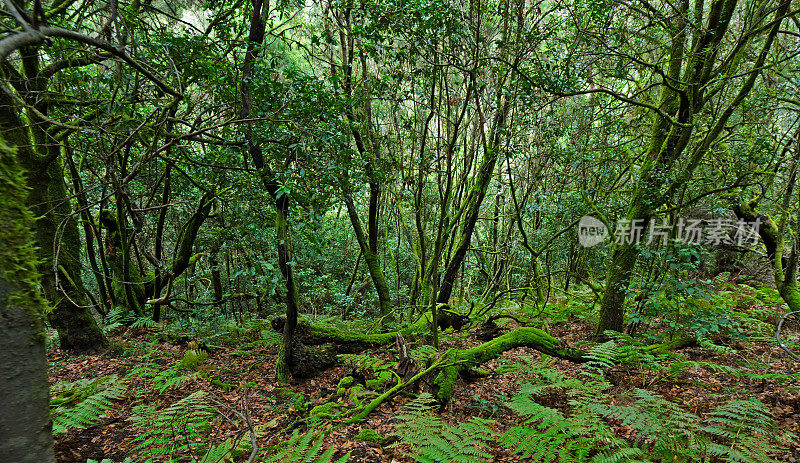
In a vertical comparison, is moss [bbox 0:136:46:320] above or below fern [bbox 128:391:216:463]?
above

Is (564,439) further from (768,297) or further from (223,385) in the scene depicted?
(768,297)

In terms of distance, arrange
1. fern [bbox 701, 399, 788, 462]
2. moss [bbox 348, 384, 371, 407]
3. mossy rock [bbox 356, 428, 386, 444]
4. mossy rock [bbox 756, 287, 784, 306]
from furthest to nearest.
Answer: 1. mossy rock [bbox 756, 287, 784, 306]
2. moss [bbox 348, 384, 371, 407]
3. mossy rock [bbox 356, 428, 386, 444]
4. fern [bbox 701, 399, 788, 462]

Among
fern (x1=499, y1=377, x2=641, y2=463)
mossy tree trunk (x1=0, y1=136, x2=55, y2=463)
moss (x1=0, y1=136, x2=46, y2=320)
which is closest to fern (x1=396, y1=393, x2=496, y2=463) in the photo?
fern (x1=499, y1=377, x2=641, y2=463)

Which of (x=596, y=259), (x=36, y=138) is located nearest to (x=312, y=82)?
(x=36, y=138)

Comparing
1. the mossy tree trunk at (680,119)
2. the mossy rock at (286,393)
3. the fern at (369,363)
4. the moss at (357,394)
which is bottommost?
the mossy rock at (286,393)

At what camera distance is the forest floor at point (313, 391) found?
3.30m

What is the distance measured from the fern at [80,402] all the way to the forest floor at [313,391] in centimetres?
25

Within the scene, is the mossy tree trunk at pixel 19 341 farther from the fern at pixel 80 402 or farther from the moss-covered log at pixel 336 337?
the moss-covered log at pixel 336 337

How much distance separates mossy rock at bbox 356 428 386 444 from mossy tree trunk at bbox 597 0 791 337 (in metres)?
4.47

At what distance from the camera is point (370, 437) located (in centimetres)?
326

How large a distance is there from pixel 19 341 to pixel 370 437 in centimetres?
285

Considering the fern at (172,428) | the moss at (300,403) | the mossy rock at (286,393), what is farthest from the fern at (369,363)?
the fern at (172,428)

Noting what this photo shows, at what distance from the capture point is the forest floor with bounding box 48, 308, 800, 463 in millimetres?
3297

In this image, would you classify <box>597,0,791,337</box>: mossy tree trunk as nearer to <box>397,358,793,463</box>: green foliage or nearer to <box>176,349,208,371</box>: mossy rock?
<box>397,358,793,463</box>: green foliage
